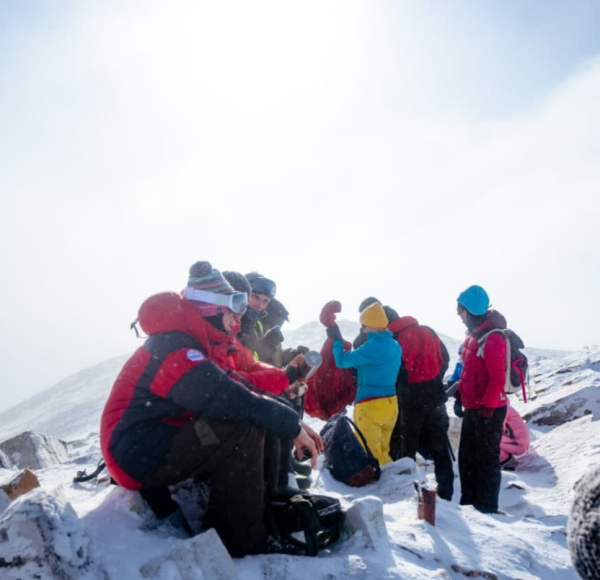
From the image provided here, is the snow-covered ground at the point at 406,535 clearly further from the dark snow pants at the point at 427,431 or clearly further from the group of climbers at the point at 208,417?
the dark snow pants at the point at 427,431

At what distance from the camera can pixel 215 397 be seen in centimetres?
246

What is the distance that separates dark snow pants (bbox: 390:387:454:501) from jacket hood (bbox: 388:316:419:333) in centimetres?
72

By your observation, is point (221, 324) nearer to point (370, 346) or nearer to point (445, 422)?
point (370, 346)

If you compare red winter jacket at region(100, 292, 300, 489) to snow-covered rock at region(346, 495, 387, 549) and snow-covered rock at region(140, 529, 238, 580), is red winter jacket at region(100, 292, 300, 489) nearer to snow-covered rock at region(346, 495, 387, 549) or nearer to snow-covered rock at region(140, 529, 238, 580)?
snow-covered rock at region(140, 529, 238, 580)

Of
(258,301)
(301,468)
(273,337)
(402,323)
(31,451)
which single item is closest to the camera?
(301,468)

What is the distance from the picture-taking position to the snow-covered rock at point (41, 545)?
196 centimetres

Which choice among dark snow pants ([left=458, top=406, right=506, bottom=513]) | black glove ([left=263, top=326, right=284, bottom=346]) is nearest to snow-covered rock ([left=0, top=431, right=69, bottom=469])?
black glove ([left=263, top=326, right=284, bottom=346])

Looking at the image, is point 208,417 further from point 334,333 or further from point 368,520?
point 334,333

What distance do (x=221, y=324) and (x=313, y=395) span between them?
3.55m

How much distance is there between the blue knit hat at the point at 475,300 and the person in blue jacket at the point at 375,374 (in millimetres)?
839

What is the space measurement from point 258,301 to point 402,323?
74.9 inches

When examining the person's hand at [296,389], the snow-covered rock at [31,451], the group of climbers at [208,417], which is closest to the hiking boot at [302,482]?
the group of climbers at [208,417]

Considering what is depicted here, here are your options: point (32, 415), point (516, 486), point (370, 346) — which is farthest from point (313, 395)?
point (32, 415)

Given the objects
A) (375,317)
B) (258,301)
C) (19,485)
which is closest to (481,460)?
(375,317)
